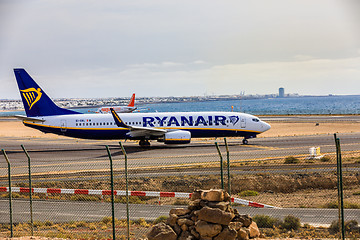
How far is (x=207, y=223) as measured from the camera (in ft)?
43.2

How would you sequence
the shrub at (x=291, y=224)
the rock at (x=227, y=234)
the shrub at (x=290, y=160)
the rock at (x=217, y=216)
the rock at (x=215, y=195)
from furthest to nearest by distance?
the shrub at (x=290, y=160) → the shrub at (x=291, y=224) → the rock at (x=215, y=195) → the rock at (x=217, y=216) → the rock at (x=227, y=234)

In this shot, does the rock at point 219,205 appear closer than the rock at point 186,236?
No

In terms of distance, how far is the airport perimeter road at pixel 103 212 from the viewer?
19.3m

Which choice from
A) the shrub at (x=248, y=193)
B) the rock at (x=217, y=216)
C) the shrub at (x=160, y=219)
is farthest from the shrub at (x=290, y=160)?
the rock at (x=217, y=216)

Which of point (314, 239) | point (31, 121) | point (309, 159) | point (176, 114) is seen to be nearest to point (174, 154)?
point (176, 114)

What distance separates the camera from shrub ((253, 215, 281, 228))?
17734 mm

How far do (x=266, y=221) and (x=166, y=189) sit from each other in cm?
1125

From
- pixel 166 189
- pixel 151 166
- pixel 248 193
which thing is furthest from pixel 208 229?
pixel 151 166

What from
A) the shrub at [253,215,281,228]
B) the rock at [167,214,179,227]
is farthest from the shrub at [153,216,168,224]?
the rock at [167,214,179,227]

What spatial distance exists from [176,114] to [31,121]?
15615 millimetres

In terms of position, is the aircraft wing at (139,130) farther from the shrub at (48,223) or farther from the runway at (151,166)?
the shrub at (48,223)

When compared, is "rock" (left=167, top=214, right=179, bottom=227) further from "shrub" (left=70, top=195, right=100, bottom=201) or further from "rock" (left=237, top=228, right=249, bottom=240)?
"shrub" (left=70, top=195, right=100, bottom=201)

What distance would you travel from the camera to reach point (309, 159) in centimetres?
3656

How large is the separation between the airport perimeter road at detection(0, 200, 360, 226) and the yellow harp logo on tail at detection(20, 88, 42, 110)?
27.3 metres
